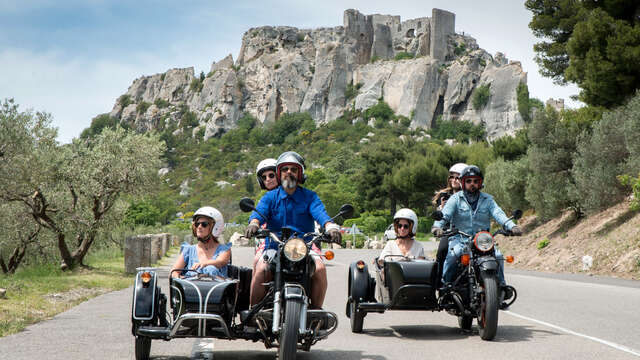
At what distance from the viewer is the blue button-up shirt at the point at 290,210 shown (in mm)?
6547

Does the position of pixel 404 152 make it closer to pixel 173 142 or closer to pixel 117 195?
pixel 117 195

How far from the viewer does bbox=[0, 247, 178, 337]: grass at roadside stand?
970 cm

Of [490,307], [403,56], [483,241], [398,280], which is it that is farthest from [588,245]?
[403,56]

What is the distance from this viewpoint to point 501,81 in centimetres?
13538

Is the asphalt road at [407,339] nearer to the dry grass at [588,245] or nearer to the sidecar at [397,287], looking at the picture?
the sidecar at [397,287]

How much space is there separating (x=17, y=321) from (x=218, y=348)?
3586 millimetres

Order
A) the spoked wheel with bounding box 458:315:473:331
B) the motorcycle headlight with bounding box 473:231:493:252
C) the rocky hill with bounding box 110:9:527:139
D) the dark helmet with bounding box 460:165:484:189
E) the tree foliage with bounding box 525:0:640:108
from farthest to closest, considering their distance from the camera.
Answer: the rocky hill with bounding box 110:9:527:139, the tree foliage with bounding box 525:0:640:108, the dark helmet with bounding box 460:165:484:189, the spoked wheel with bounding box 458:315:473:331, the motorcycle headlight with bounding box 473:231:493:252

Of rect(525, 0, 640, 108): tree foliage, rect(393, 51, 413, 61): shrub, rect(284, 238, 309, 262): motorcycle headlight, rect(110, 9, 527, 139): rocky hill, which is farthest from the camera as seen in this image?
rect(393, 51, 413, 61): shrub

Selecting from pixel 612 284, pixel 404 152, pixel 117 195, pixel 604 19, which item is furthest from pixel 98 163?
pixel 404 152

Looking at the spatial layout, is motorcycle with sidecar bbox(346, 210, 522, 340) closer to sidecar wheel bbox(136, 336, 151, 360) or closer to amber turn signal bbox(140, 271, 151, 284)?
sidecar wheel bbox(136, 336, 151, 360)

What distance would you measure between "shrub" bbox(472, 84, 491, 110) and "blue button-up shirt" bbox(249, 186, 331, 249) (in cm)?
13379

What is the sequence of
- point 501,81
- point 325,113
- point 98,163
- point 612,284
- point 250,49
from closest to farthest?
point 612,284 → point 98,163 → point 501,81 → point 325,113 → point 250,49

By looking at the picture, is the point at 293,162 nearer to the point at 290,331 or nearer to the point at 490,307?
the point at 290,331

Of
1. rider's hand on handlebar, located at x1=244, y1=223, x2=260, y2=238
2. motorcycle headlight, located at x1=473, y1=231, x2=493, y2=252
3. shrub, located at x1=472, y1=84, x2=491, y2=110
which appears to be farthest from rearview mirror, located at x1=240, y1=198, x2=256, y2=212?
shrub, located at x1=472, y1=84, x2=491, y2=110
